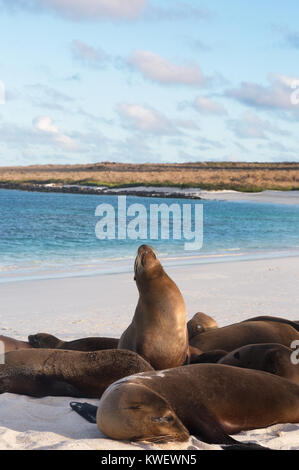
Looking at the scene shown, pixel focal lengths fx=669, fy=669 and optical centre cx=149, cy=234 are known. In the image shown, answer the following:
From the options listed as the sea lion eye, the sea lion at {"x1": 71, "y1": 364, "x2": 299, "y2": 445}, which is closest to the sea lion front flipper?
the sea lion at {"x1": 71, "y1": 364, "x2": 299, "y2": 445}

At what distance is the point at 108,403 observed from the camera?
14.7ft

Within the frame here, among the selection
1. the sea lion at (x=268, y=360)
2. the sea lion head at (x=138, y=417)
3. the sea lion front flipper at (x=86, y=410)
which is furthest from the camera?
the sea lion at (x=268, y=360)

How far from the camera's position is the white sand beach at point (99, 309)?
462 cm

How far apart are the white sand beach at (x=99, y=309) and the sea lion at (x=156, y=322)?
0.80 metres

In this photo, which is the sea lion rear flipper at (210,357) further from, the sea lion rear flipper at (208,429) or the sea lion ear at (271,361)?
the sea lion rear flipper at (208,429)

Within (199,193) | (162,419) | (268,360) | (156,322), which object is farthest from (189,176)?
(162,419)

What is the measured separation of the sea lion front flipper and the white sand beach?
1.9 inches

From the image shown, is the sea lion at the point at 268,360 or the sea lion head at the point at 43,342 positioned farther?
the sea lion head at the point at 43,342

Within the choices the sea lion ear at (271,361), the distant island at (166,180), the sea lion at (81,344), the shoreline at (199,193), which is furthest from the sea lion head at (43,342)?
the distant island at (166,180)

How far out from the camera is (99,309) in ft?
36.0

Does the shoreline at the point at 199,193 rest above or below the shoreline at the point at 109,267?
above

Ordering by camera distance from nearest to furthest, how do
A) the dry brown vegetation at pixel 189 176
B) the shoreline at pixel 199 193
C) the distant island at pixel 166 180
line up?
the shoreline at pixel 199 193 → the distant island at pixel 166 180 → the dry brown vegetation at pixel 189 176

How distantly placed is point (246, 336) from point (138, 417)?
2.59 metres

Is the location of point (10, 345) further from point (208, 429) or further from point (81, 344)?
point (208, 429)
